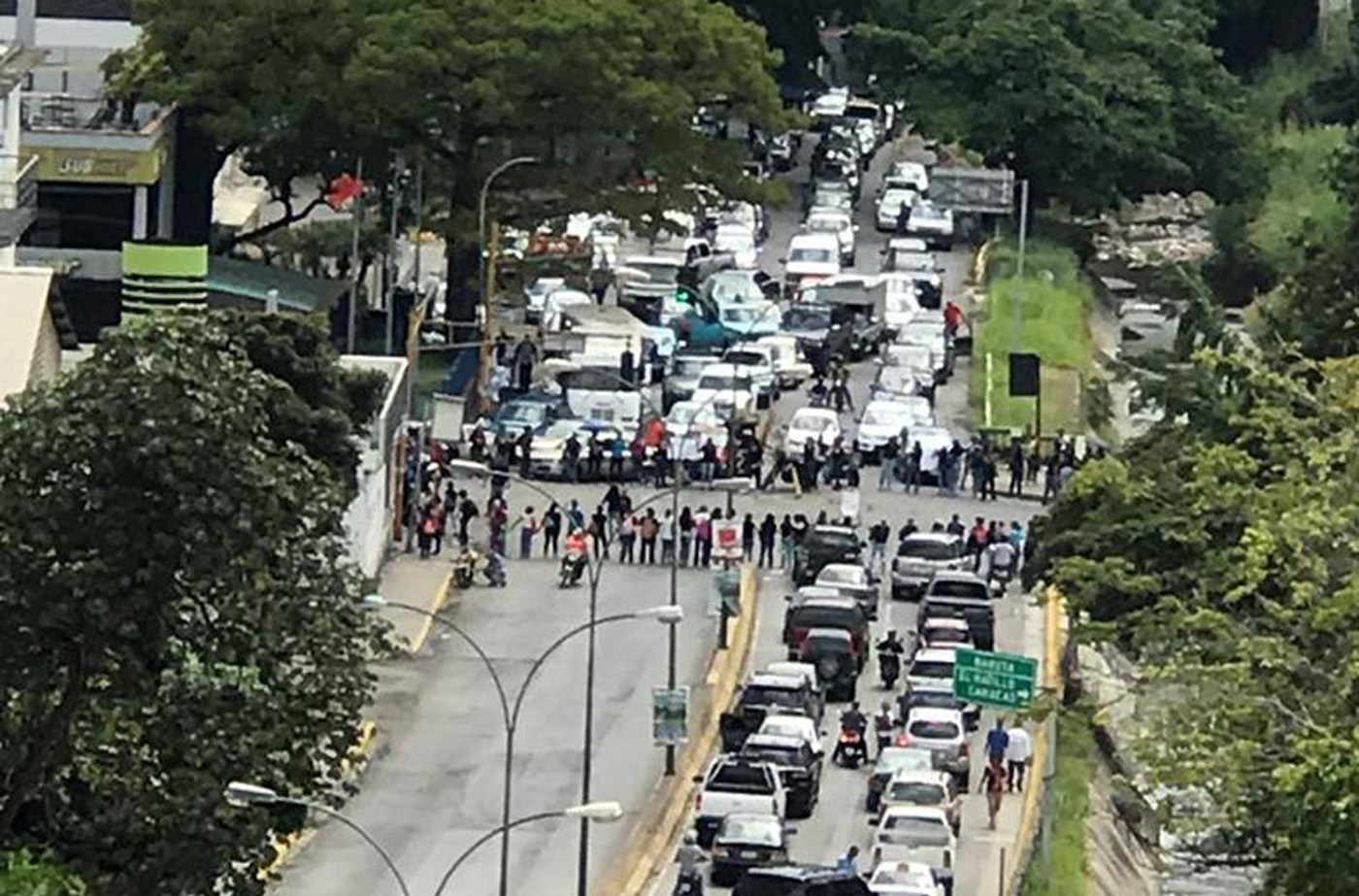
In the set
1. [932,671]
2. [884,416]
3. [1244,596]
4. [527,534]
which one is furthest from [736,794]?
[884,416]

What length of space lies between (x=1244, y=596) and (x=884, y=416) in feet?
118

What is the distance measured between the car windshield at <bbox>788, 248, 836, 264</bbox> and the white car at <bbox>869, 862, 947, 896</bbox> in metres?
56.2

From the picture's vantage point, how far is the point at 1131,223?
530ft

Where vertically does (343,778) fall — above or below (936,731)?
above

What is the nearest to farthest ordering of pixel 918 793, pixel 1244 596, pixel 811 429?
1. pixel 1244 596
2. pixel 918 793
3. pixel 811 429

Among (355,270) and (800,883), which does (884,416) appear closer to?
(355,270)

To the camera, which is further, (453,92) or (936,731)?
(453,92)

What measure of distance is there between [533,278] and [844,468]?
1835cm

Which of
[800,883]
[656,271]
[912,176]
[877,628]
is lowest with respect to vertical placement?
[800,883]

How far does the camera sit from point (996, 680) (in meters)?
80.7

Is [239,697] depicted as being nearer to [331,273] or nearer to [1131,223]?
[331,273]

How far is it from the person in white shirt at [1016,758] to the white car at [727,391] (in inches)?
1005

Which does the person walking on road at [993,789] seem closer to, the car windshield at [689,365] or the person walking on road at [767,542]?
the person walking on road at [767,542]

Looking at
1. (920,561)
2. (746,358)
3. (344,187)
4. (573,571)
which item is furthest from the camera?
(344,187)
